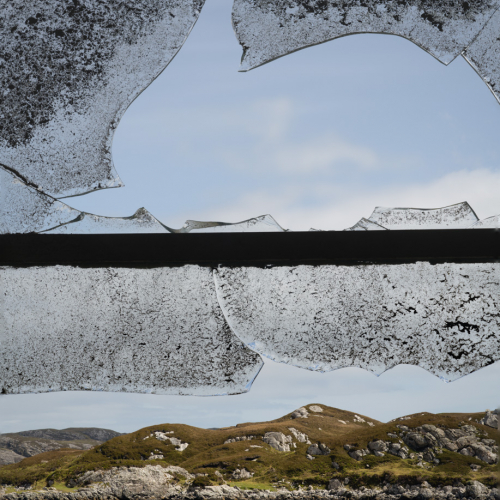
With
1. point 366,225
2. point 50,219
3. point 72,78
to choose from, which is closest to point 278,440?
point 366,225

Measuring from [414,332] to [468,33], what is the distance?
3.03 feet

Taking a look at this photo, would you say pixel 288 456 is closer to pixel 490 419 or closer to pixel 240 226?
pixel 490 419

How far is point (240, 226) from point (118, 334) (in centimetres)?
46

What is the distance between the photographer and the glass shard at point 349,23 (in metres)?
1.27

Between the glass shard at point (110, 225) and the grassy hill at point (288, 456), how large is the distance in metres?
0.71

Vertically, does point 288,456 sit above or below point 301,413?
below

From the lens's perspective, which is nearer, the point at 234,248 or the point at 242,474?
the point at 234,248

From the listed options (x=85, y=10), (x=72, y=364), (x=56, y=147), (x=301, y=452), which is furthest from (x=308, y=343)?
(x=85, y=10)

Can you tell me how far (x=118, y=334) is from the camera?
1163mm

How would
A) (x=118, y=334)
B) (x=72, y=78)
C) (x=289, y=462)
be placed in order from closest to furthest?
1. (x=118, y=334)
2. (x=72, y=78)
3. (x=289, y=462)

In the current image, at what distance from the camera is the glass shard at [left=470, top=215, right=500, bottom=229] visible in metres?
1.26

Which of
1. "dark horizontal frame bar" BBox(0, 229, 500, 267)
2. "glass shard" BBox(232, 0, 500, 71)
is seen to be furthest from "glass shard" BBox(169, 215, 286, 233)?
"glass shard" BBox(232, 0, 500, 71)

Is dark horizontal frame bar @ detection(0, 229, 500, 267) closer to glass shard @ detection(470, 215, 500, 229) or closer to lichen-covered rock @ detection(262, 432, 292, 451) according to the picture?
glass shard @ detection(470, 215, 500, 229)

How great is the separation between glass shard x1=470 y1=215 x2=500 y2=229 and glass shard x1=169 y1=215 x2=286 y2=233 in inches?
23.1
